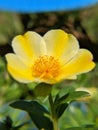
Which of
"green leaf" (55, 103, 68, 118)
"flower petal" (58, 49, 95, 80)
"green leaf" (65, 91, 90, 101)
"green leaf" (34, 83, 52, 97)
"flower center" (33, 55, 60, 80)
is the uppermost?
"flower petal" (58, 49, 95, 80)

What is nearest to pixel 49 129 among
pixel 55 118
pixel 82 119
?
pixel 55 118

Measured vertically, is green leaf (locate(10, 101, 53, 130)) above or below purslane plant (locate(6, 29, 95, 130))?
below

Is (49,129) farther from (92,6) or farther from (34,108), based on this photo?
(92,6)

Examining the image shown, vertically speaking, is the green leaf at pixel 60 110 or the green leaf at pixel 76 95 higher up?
the green leaf at pixel 76 95

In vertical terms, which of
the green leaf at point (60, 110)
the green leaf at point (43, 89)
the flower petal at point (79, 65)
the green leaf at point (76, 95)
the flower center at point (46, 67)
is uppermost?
the flower petal at point (79, 65)

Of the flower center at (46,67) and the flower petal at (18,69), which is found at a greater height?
the flower petal at (18,69)

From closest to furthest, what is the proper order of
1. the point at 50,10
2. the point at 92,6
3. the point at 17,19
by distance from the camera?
1. the point at 50,10
2. the point at 17,19
3. the point at 92,6

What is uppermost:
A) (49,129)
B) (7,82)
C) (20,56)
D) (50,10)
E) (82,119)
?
(20,56)
